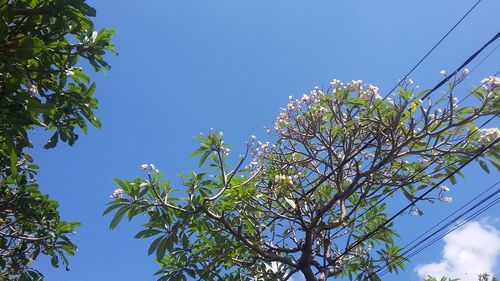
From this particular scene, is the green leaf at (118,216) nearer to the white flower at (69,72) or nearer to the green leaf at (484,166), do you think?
the white flower at (69,72)

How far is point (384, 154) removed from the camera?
486cm

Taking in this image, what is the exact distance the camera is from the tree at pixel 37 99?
2.49 metres

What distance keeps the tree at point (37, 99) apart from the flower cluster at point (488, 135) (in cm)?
382

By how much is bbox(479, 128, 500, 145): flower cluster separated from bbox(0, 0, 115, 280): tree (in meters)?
3.82

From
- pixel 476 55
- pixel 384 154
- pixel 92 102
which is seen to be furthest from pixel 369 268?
pixel 92 102

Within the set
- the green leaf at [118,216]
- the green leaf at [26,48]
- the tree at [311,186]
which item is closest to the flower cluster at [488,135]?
the tree at [311,186]

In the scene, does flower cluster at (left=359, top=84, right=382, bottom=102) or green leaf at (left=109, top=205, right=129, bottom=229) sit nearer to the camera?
green leaf at (left=109, top=205, right=129, bottom=229)

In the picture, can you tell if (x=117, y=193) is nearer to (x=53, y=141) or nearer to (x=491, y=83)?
(x=53, y=141)

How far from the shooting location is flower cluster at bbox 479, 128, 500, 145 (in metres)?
4.45

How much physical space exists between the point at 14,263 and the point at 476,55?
563 cm

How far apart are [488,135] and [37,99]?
4182mm

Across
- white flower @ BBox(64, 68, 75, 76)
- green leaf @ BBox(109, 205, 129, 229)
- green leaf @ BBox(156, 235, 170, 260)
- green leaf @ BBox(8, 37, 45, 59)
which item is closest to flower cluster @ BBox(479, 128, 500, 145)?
green leaf @ BBox(156, 235, 170, 260)

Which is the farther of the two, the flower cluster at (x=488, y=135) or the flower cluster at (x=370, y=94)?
the flower cluster at (x=370, y=94)

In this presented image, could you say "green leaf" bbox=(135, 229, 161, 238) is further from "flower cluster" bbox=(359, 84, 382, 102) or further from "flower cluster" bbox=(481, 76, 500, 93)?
"flower cluster" bbox=(481, 76, 500, 93)
